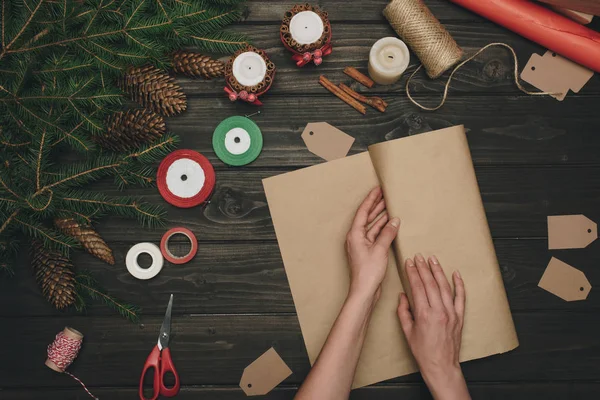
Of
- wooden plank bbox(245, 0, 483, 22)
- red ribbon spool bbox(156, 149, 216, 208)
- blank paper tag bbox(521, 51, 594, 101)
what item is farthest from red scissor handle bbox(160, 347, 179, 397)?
blank paper tag bbox(521, 51, 594, 101)

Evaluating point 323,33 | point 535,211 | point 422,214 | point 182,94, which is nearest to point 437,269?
point 422,214

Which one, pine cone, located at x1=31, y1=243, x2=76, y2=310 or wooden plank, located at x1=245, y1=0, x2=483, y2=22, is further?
wooden plank, located at x1=245, y1=0, x2=483, y2=22

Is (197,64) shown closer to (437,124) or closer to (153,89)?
(153,89)

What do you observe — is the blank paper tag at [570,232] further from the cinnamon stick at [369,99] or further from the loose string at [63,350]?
the loose string at [63,350]

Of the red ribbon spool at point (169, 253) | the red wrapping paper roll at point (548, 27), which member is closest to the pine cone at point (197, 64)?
the red ribbon spool at point (169, 253)

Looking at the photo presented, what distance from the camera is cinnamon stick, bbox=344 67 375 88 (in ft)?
3.21

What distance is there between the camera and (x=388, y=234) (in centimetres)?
94

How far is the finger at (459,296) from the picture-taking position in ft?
3.08

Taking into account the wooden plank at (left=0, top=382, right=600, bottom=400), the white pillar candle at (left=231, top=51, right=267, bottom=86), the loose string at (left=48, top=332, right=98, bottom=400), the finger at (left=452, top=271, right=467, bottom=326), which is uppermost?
the white pillar candle at (left=231, top=51, right=267, bottom=86)

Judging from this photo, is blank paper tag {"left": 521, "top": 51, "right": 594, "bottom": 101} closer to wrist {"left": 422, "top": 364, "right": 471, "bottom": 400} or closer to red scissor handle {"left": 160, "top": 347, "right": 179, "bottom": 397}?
wrist {"left": 422, "top": 364, "right": 471, "bottom": 400}

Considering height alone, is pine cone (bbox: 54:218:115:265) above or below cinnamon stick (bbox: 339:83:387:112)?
below

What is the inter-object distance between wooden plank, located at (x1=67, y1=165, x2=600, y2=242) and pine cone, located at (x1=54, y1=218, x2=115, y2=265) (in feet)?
0.14

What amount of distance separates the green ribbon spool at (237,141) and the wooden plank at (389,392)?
0.53 metres

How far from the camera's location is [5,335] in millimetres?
975
